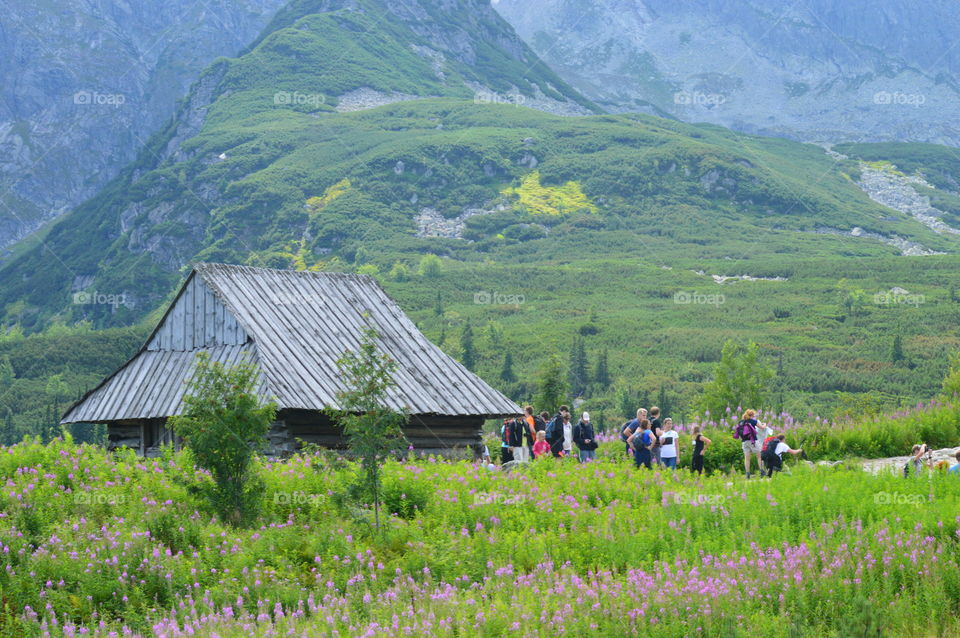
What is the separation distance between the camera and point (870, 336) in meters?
145

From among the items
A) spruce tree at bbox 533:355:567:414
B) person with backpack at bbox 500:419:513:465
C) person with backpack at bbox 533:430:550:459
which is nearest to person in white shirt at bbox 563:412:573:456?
person with backpack at bbox 533:430:550:459

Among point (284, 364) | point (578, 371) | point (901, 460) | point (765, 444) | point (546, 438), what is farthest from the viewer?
point (578, 371)

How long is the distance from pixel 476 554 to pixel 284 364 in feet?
32.7

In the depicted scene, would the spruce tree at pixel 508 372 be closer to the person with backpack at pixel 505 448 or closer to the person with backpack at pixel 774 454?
the person with backpack at pixel 505 448

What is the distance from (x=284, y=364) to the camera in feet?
81.3

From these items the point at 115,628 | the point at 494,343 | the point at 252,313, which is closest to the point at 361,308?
the point at 252,313

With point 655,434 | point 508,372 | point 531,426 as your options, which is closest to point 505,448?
point 531,426

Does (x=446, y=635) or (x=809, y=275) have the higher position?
(x=809, y=275)

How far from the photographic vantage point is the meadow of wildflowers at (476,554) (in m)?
12.9

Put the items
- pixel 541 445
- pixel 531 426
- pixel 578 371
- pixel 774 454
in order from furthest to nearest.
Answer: pixel 578 371 → pixel 531 426 → pixel 541 445 → pixel 774 454

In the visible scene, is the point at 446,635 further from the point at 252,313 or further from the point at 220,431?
the point at 252,313

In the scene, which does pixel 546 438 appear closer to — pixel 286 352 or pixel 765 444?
pixel 765 444

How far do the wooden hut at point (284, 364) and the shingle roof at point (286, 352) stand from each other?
3 cm

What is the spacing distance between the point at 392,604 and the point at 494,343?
139287mm
